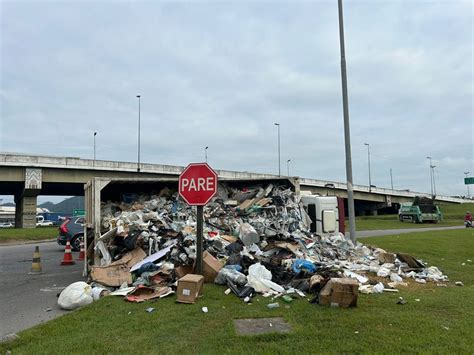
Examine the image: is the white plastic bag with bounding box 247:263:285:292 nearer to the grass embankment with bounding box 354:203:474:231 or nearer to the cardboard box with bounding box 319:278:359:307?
the cardboard box with bounding box 319:278:359:307

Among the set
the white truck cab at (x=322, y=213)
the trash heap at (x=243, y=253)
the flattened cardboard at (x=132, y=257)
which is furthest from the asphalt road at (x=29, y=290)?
the white truck cab at (x=322, y=213)

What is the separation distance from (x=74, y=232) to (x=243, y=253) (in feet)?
34.0

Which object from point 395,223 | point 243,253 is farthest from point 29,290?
point 395,223

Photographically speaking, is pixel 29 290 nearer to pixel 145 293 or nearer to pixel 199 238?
pixel 145 293

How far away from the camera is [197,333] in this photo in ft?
15.8

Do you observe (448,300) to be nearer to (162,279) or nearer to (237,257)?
(237,257)

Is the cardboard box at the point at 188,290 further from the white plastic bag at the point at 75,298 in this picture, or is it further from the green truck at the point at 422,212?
the green truck at the point at 422,212

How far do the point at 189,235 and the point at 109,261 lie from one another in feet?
6.02

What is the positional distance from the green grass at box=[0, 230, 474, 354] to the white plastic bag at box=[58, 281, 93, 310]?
354 millimetres

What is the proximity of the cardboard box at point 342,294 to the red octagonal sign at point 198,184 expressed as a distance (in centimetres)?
268

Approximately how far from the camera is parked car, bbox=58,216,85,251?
1611cm

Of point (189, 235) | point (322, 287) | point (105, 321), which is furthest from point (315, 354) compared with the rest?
point (189, 235)

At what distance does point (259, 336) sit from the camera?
4.59 m

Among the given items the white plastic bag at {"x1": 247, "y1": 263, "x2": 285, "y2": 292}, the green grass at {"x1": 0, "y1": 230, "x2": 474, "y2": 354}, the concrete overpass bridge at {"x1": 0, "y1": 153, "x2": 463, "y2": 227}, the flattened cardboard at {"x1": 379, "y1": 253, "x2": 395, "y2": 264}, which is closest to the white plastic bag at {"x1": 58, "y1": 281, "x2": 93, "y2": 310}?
the green grass at {"x1": 0, "y1": 230, "x2": 474, "y2": 354}
